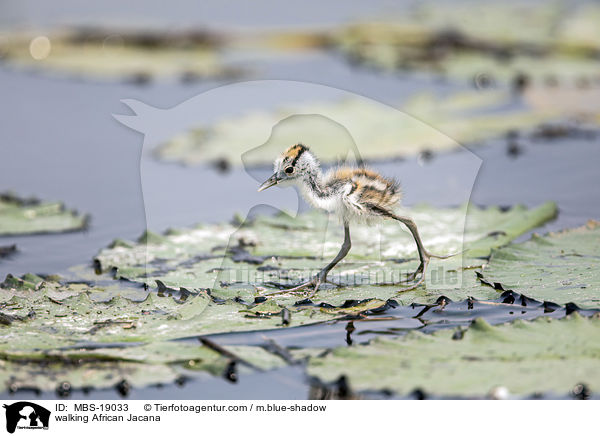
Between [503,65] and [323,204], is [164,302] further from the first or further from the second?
[503,65]

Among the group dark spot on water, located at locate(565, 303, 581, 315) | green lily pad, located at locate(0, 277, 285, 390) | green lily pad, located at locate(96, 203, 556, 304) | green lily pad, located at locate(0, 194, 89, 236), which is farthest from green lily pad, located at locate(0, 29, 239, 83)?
dark spot on water, located at locate(565, 303, 581, 315)

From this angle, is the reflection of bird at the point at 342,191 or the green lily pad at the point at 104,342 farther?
the reflection of bird at the point at 342,191

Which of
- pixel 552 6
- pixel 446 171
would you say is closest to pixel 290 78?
pixel 446 171

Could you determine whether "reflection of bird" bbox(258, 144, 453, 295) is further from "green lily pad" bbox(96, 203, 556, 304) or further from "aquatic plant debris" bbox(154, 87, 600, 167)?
"aquatic plant debris" bbox(154, 87, 600, 167)
